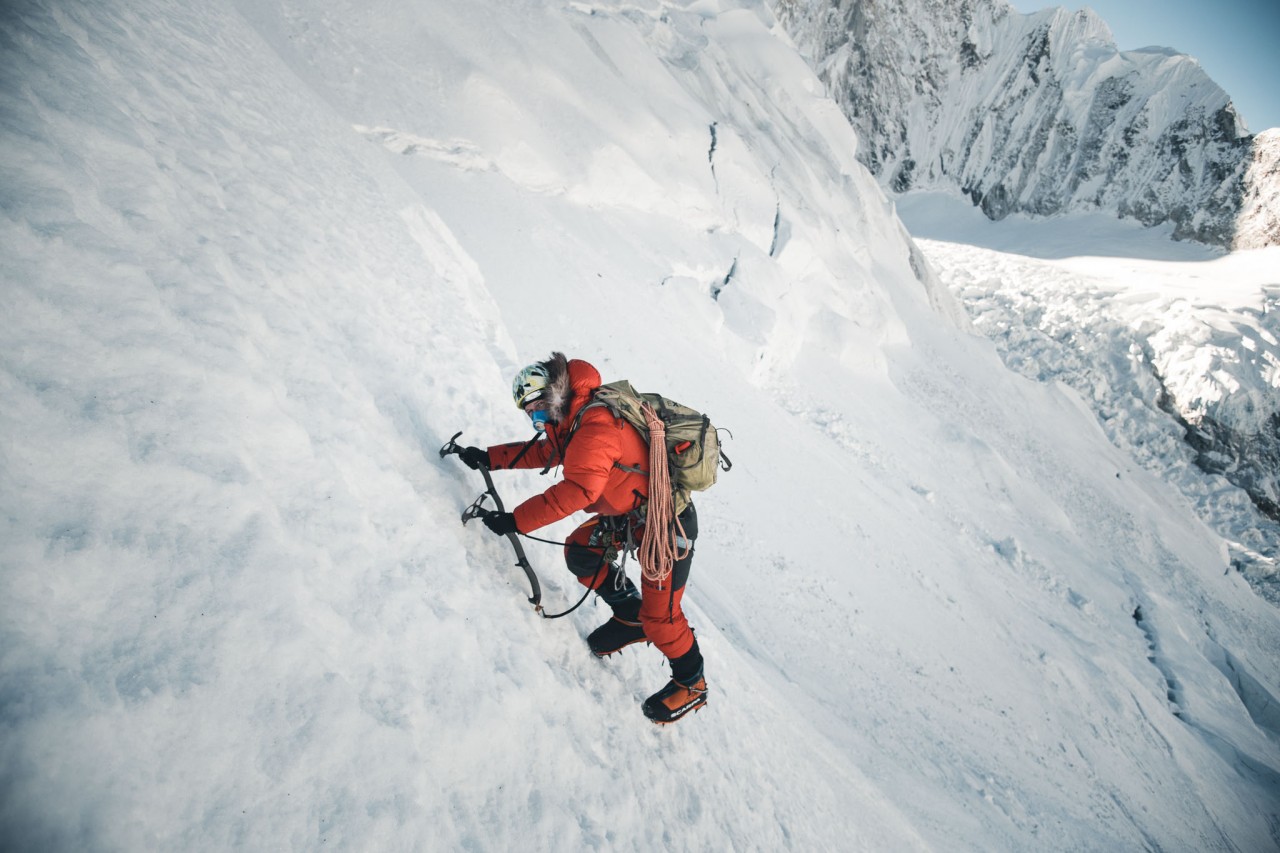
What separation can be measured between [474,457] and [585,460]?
2.89 ft

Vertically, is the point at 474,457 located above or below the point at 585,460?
below

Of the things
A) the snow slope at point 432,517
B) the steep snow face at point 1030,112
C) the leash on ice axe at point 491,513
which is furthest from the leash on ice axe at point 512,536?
the steep snow face at point 1030,112

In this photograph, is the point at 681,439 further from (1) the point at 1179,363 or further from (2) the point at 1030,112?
(2) the point at 1030,112

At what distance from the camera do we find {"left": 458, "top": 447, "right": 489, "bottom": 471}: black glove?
3.38 metres

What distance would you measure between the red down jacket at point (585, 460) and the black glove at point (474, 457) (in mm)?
44

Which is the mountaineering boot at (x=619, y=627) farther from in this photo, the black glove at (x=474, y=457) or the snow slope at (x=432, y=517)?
the black glove at (x=474, y=457)

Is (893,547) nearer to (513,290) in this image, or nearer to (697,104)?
(513,290)

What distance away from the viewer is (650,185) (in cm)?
1304

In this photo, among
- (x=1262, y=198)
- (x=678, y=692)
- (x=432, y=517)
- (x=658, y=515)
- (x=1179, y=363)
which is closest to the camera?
(x=432, y=517)

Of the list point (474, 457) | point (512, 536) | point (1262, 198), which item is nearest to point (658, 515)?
point (512, 536)

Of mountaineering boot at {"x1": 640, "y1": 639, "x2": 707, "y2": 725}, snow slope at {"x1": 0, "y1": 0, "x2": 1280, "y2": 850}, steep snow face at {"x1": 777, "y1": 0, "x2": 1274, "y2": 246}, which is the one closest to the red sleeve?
snow slope at {"x1": 0, "y1": 0, "x2": 1280, "y2": 850}

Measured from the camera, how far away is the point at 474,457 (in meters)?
3.39

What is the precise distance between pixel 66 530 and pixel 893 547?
40.2 feet

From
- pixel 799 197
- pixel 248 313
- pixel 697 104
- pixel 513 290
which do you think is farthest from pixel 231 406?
pixel 799 197
